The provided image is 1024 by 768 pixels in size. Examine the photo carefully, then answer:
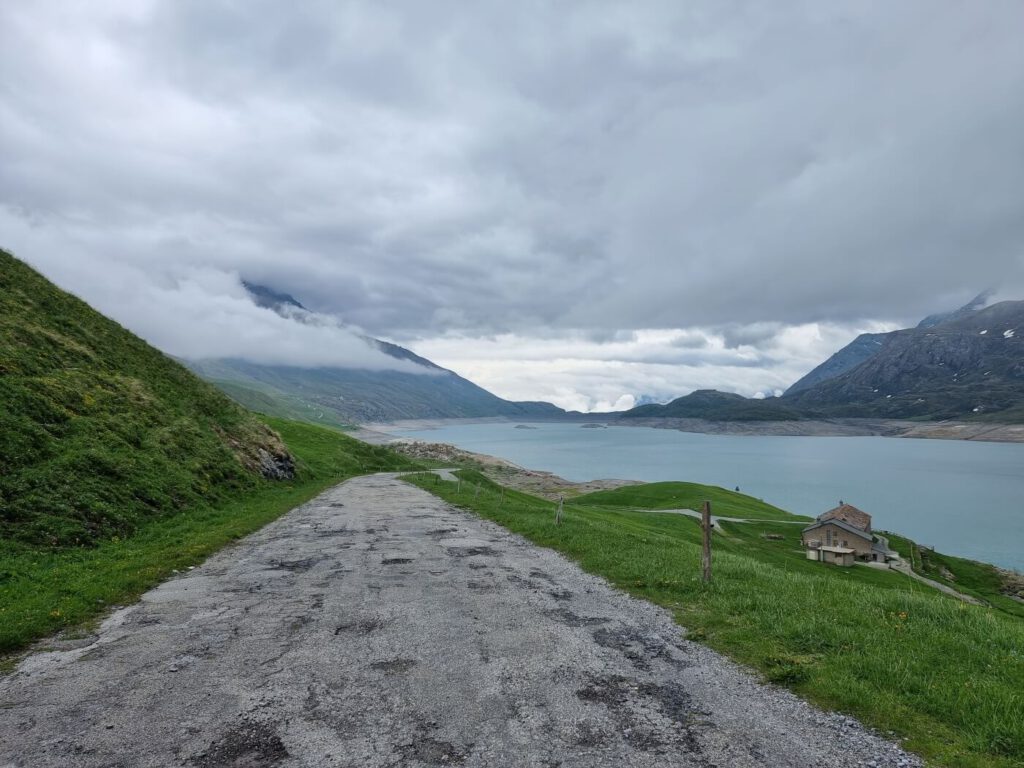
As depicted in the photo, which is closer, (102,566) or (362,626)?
Result: (362,626)

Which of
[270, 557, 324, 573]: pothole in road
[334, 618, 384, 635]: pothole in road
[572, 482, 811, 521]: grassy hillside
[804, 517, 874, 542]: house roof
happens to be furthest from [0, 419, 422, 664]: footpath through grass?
[804, 517, 874, 542]: house roof

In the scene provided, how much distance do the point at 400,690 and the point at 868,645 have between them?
359 inches

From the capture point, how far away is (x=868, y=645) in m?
10.6

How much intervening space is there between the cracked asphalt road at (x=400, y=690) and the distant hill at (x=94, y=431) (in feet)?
28.4

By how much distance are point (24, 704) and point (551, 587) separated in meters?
11.6

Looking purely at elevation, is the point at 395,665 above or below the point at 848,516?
above

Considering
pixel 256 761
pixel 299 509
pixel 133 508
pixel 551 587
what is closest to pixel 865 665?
pixel 551 587

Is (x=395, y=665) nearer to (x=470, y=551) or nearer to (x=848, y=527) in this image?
(x=470, y=551)

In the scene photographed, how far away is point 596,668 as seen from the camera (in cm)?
993

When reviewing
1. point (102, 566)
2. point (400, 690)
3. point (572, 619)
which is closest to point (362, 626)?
point (400, 690)

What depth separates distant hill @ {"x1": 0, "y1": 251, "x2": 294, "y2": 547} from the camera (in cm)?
2008

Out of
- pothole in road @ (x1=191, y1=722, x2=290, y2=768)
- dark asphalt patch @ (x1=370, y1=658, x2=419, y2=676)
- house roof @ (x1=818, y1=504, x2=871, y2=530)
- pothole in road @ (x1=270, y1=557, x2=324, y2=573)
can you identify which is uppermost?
pothole in road @ (x1=191, y1=722, x2=290, y2=768)

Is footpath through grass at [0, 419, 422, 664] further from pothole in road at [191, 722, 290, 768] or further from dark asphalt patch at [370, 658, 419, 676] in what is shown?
dark asphalt patch at [370, 658, 419, 676]

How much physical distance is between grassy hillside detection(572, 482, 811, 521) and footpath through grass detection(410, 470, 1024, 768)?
75.7 metres
